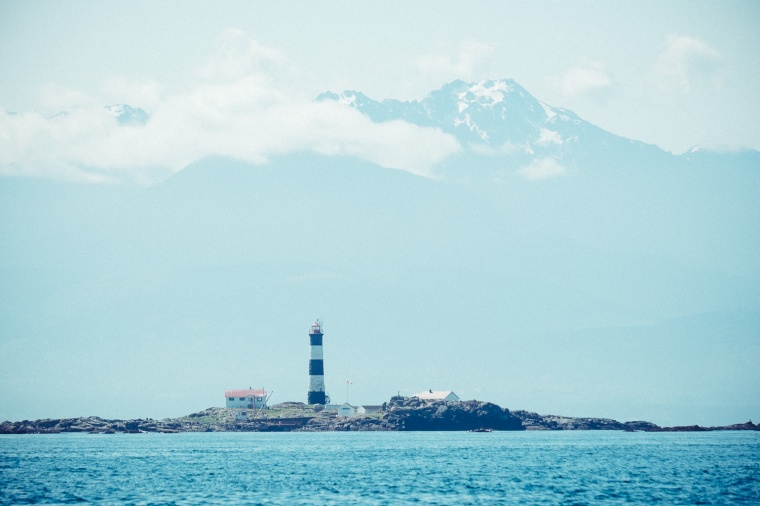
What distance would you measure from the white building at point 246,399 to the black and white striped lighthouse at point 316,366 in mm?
9994

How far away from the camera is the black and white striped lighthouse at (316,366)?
181875mm

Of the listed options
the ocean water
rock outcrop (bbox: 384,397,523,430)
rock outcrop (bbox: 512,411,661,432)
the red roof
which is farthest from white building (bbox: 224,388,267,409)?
the ocean water

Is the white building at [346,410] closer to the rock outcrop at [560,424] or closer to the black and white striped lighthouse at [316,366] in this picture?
the black and white striped lighthouse at [316,366]

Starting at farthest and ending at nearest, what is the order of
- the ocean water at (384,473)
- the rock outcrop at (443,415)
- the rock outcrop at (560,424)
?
the rock outcrop at (560,424), the rock outcrop at (443,415), the ocean water at (384,473)

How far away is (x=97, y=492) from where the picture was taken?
7062cm

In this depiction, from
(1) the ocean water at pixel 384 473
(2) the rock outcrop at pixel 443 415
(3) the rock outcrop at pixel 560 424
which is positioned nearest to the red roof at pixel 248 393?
(2) the rock outcrop at pixel 443 415

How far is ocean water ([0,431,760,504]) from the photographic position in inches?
2689

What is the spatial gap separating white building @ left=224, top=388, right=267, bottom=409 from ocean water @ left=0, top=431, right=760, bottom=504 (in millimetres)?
63368

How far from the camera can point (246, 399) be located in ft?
636

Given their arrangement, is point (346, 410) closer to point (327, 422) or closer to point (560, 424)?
point (327, 422)

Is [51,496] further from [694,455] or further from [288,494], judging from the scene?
[694,455]

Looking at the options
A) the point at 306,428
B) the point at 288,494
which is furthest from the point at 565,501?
the point at 306,428

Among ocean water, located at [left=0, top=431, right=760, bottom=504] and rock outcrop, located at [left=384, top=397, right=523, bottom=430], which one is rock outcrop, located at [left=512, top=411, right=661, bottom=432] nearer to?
rock outcrop, located at [left=384, top=397, right=523, bottom=430]

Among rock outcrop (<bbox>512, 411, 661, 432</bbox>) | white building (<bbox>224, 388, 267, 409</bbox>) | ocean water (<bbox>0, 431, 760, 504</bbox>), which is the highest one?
white building (<bbox>224, 388, 267, 409</bbox>)
